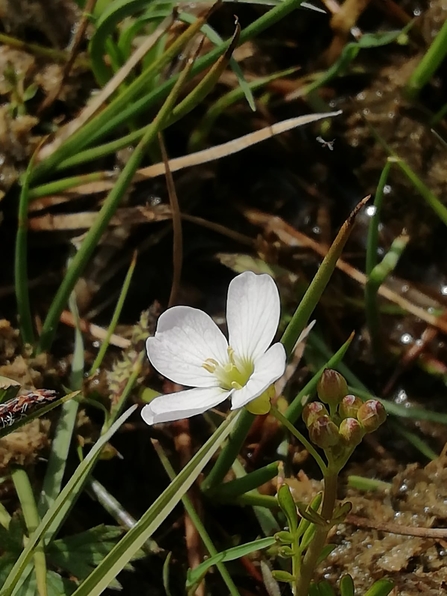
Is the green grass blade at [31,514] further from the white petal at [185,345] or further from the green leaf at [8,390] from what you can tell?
the white petal at [185,345]

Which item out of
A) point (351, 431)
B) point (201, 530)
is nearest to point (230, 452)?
point (201, 530)

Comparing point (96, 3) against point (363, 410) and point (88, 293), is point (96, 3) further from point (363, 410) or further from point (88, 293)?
point (363, 410)

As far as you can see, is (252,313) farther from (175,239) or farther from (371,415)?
(175,239)

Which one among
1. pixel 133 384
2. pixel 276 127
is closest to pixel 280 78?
pixel 276 127

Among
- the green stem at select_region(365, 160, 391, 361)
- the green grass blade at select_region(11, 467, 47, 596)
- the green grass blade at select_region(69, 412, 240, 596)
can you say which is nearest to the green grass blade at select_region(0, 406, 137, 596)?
the green grass blade at select_region(11, 467, 47, 596)

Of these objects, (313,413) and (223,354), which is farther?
(223,354)

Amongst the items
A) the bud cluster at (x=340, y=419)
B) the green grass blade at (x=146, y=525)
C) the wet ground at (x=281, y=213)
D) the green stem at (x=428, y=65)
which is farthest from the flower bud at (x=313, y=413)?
the green stem at (x=428, y=65)
